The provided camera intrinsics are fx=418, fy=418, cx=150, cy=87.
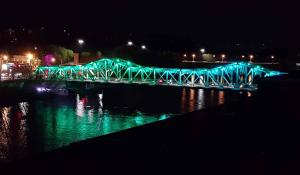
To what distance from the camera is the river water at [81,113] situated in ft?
85.0

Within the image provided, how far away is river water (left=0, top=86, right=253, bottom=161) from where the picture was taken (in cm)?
2591

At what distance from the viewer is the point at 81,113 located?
Result: 37.8 meters

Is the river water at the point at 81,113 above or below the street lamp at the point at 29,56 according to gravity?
below

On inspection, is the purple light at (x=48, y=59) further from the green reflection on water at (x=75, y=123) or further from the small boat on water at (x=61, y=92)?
the green reflection on water at (x=75, y=123)

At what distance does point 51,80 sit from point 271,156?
164 feet

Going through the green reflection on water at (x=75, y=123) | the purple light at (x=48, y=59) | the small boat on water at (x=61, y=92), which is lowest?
the green reflection on water at (x=75, y=123)

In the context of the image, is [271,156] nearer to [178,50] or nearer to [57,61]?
[57,61]

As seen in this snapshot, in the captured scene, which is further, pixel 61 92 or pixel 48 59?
pixel 48 59

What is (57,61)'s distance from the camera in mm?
68000

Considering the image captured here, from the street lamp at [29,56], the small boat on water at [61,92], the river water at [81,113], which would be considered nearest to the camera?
the river water at [81,113]

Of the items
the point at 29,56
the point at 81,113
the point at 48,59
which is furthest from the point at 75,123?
the point at 48,59

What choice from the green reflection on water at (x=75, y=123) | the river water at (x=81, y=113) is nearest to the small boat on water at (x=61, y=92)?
the river water at (x=81, y=113)

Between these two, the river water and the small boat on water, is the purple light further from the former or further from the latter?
the small boat on water

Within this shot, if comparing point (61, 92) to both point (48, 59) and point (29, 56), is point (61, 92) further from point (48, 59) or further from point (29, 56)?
point (48, 59)
